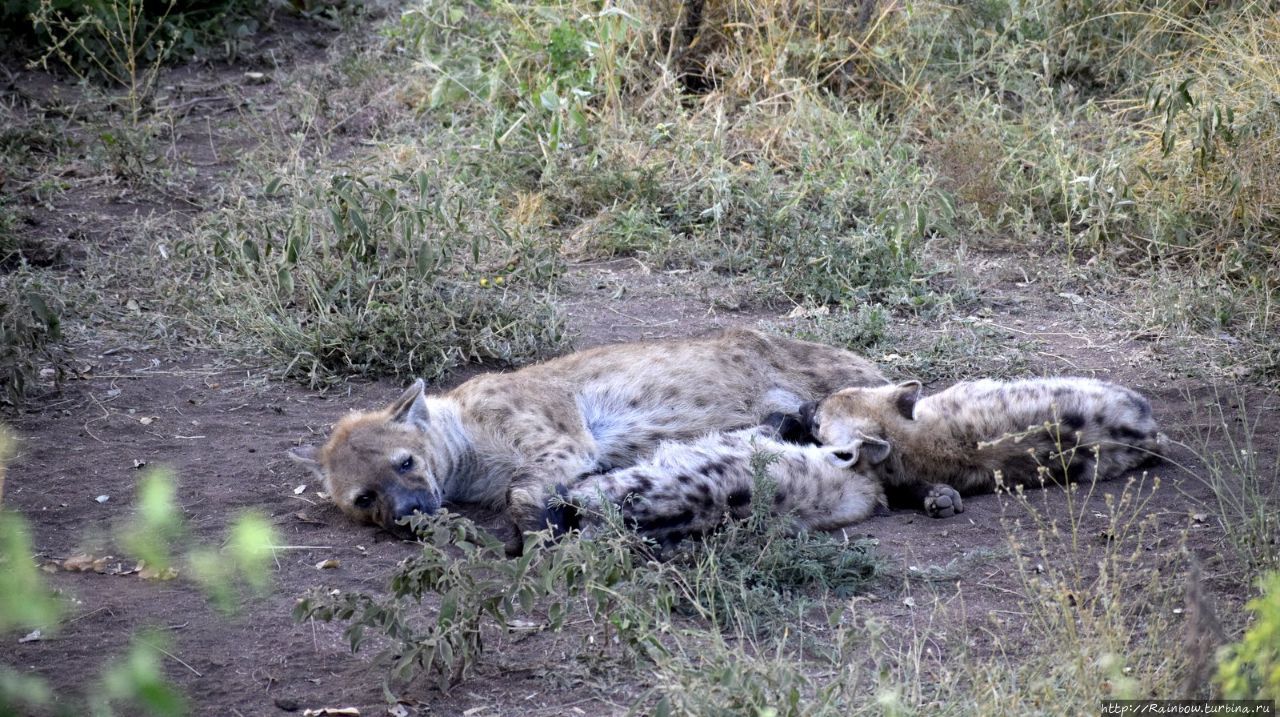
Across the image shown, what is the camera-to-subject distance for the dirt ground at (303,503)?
3225mm

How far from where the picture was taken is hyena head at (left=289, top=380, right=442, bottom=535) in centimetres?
430

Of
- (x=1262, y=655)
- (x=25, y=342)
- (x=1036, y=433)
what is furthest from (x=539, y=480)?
(x=1262, y=655)

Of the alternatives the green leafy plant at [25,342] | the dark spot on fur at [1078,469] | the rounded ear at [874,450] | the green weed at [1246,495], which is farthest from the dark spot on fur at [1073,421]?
the green leafy plant at [25,342]

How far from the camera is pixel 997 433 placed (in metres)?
4.41

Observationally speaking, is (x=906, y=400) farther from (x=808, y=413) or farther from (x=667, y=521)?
(x=667, y=521)

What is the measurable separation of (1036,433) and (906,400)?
44 cm

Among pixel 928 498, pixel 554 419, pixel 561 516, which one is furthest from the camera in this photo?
pixel 554 419

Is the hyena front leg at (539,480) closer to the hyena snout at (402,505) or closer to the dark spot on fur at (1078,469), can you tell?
the hyena snout at (402,505)

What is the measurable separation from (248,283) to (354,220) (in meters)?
0.73

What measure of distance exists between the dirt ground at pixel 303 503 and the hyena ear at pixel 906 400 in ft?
1.21

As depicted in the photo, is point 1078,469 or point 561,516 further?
point 1078,469

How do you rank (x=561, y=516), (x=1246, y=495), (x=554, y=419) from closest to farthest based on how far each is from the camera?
(x=1246, y=495) < (x=561, y=516) < (x=554, y=419)

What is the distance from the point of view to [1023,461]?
442cm

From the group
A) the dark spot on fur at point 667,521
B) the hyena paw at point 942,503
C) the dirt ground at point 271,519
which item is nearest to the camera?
the dirt ground at point 271,519
